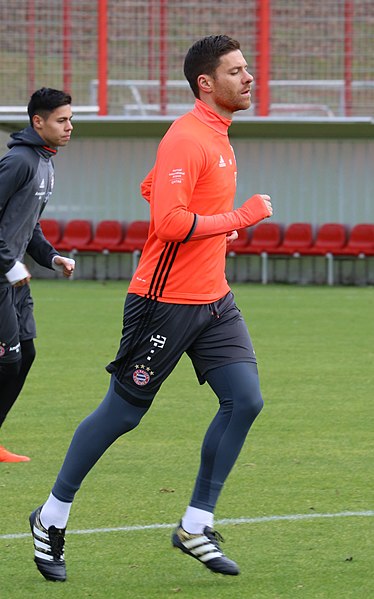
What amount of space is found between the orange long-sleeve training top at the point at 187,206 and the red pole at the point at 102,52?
19765mm

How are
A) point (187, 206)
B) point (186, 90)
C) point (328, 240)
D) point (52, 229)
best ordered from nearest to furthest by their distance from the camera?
point (187, 206) → point (328, 240) → point (52, 229) → point (186, 90)

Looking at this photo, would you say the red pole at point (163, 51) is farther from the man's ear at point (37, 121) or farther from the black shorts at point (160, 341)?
the black shorts at point (160, 341)

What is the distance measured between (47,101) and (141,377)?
237 cm

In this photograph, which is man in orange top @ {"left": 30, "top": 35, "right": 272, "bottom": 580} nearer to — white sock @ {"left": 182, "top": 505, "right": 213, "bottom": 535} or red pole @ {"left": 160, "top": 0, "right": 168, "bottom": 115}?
white sock @ {"left": 182, "top": 505, "right": 213, "bottom": 535}

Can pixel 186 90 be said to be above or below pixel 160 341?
below

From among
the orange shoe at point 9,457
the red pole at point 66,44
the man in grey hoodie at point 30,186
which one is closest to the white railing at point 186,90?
the red pole at point 66,44

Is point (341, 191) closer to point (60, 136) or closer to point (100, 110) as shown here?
point (100, 110)

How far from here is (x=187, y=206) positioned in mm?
5488

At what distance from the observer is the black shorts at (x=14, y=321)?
7664mm

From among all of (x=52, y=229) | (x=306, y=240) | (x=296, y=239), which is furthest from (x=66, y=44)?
(x=306, y=240)

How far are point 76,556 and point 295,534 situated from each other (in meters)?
1.03

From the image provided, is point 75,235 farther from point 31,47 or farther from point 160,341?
point 160,341

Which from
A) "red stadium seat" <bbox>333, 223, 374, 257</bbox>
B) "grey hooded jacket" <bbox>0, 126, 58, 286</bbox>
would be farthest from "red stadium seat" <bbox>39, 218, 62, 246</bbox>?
"grey hooded jacket" <bbox>0, 126, 58, 286</bbox>

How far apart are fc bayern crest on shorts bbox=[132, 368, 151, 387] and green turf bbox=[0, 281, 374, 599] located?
0.80 metres
